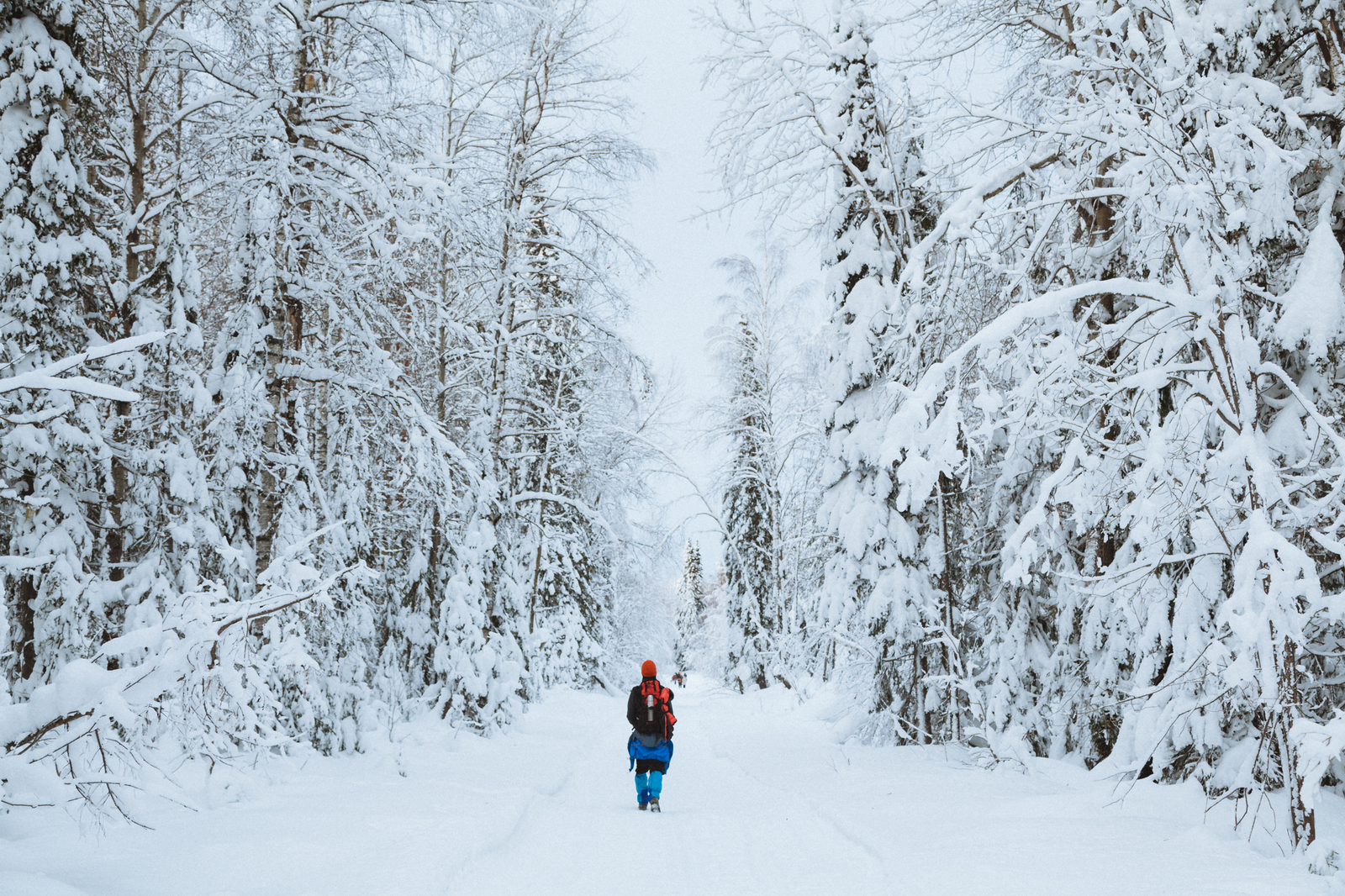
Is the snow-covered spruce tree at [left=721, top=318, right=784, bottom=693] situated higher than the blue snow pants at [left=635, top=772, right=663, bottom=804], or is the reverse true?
the snow-covered spruce tree at [left=721, top=318, right=784, bottom=693]

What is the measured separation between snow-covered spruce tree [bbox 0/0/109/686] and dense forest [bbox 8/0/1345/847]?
4 cm

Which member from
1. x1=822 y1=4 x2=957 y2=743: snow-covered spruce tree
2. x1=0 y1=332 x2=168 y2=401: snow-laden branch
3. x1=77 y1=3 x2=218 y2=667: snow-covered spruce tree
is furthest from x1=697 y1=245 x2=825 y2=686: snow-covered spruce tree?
x1=0 y1=332 x2=168 y2=401: snow-laden branch

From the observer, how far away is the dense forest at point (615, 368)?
4.71 meters

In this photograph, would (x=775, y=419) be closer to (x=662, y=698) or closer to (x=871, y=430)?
(x=871, y=430)

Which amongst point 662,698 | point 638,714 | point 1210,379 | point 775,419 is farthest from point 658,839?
point 775,419

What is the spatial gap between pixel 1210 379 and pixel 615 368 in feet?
31.7

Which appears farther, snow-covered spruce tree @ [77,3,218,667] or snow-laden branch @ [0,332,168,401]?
snow-covered spruce tree @ [77,3,218,667]

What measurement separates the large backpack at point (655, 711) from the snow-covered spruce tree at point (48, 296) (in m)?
5.31

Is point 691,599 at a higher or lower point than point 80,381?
lower

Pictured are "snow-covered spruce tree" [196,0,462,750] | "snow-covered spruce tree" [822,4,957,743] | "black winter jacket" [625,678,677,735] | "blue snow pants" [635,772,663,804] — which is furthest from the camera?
"snow-covered spruce tree" [822,4,957,743]

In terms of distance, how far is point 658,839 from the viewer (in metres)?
7.04

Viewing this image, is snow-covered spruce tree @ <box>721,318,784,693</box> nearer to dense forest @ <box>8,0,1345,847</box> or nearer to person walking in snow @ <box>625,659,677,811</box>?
dense forest @ <box>8,0,1345,847</box>

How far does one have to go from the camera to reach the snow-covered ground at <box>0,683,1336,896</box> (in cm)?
464

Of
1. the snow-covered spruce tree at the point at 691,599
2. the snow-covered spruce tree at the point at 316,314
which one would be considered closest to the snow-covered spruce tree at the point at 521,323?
the snow-covered spruce tree at the point at 316,314
